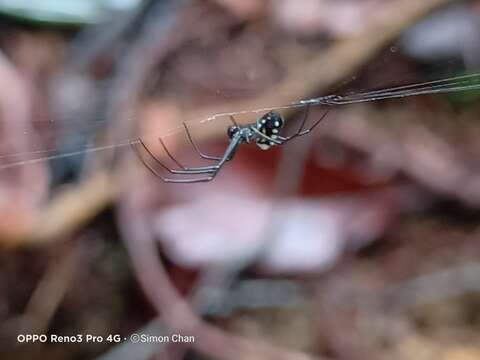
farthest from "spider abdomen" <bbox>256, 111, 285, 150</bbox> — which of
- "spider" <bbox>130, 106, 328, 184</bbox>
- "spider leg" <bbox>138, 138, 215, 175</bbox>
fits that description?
"spider leg" <bbox>138, 138, 215, 175</bbox>

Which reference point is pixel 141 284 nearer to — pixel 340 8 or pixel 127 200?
pixel 127 200

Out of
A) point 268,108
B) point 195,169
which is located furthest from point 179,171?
point 268,108

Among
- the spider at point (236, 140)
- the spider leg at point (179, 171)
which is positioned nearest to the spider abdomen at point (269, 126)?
the spider at point (236, 140)

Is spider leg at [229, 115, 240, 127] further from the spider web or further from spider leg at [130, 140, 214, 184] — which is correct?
spider leg at [130, 140, 214, 184]

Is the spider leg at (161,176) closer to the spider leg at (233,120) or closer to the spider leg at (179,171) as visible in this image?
the spider leg at (179,171)

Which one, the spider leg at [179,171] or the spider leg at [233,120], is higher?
the spider leg at [179,171]

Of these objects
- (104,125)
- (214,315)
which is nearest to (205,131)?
(104,125)
